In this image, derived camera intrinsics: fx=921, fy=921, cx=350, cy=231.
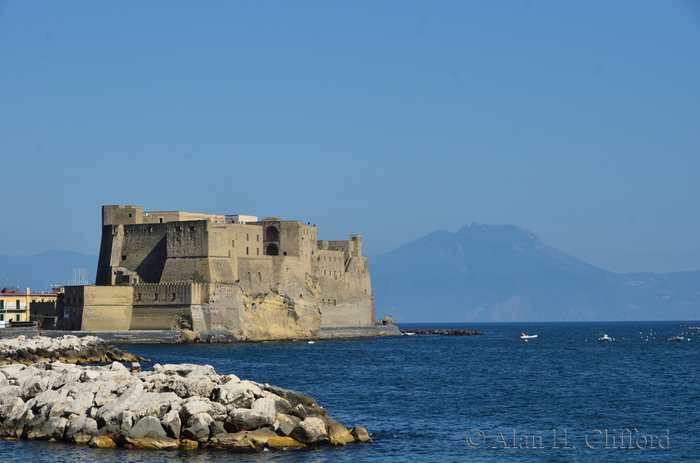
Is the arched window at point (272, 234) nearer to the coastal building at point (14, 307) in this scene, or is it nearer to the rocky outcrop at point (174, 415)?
the coastal building at point (14, 307)

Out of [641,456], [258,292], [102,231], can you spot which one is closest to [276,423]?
[641,456]

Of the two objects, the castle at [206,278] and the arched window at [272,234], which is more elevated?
the arched window at [272,234]

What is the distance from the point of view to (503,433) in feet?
87.6

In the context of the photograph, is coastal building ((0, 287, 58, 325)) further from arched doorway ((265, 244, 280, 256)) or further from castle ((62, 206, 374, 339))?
arched doorway ((265, 244, 280, 256))

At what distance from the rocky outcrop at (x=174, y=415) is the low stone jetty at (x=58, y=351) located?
55.2 feet

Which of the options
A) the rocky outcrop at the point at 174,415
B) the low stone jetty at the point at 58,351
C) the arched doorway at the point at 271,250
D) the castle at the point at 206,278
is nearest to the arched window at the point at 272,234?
the castle at the point at 206,278

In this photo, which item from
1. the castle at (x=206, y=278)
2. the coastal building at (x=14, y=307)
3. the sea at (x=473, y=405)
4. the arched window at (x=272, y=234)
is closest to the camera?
Answer: the sea at (x=473, y=405)

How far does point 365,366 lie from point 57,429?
26.4 metres

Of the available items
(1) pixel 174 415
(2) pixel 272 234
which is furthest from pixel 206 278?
(1) pixel 174 415

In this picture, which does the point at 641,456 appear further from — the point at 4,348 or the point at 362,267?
the point at 362,267

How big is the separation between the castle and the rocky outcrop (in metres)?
38.4

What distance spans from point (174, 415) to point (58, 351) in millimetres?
25287

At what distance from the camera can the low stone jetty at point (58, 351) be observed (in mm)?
42875

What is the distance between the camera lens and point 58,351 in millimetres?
46375
